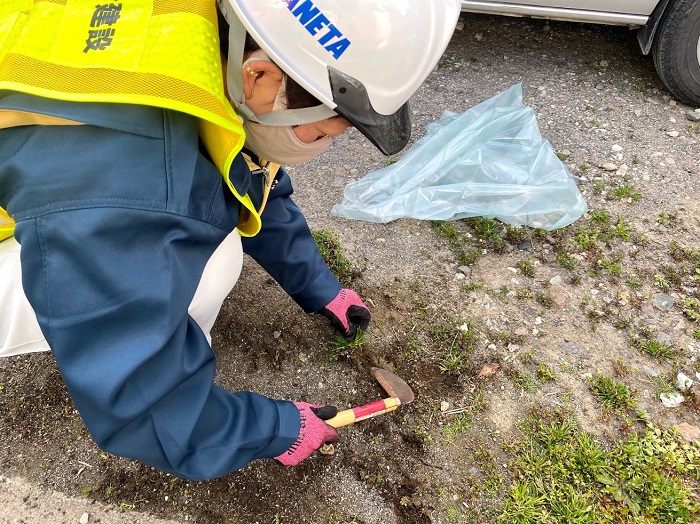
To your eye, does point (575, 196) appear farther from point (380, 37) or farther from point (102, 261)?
point (102, 261)

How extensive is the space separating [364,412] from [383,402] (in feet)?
0.29

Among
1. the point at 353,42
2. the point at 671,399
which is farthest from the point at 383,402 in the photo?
the point at 353,42

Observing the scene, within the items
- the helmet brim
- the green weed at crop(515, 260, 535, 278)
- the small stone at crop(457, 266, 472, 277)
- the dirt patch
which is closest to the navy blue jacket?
the helmet brim

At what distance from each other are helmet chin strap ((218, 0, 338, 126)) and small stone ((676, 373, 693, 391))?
5.82 feet

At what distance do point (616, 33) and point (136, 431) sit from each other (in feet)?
14.4

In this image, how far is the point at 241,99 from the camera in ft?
4.38

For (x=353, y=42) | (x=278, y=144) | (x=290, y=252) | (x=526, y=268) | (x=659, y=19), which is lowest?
(x=526, y=268)

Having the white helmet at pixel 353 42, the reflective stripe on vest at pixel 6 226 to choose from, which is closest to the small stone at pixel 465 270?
the white helmet at pixel 353 42

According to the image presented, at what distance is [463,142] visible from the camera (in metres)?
2.88

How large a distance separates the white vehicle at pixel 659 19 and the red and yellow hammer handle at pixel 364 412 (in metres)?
2.68

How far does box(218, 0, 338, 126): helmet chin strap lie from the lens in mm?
1262

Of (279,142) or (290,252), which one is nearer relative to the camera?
(279,142)

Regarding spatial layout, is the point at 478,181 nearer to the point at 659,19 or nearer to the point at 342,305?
the point at 342,305

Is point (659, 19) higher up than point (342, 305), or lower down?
higher up
